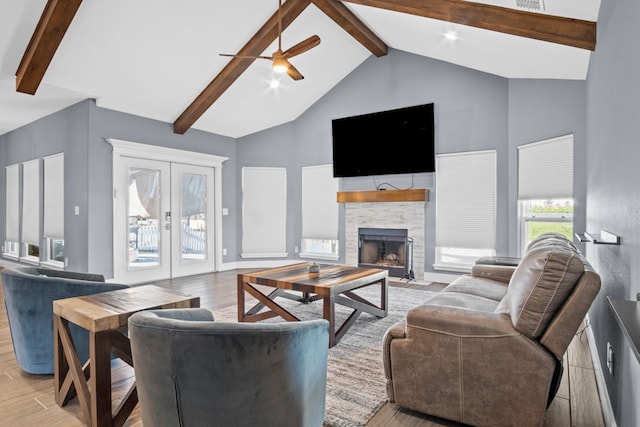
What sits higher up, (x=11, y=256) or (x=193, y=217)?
(x=193, y=217)

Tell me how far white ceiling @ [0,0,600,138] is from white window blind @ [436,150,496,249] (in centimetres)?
126

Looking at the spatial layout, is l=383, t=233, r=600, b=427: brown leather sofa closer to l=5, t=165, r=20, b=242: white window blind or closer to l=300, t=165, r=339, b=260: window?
l=300, t=165, r=339, b=260: window

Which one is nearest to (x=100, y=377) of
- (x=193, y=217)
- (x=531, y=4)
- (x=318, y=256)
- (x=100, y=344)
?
(x=100, y=344)

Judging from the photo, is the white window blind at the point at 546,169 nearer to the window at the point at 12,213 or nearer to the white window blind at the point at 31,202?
the white window blind at the point at 31,202

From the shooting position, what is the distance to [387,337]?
2.01 meters

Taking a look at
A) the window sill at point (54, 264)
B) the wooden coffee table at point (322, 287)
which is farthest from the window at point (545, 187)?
the window sill at point (54, 264)

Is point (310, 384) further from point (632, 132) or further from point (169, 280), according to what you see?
point (169, 280)

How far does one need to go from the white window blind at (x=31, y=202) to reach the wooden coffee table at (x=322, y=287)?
5204 mm

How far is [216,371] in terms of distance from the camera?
1.18 m

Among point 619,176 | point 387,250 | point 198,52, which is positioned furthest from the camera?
point 387,250

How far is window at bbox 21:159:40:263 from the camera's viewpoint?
6.36m

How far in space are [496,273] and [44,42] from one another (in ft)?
17.0

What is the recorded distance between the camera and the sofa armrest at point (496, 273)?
328cm

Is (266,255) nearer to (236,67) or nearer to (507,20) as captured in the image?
(236,67)
